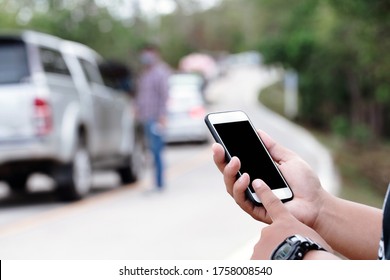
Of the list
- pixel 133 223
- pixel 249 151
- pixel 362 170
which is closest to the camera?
pixel 249 151

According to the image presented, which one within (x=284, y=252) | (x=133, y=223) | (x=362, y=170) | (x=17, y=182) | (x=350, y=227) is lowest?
(x=362, y=170)

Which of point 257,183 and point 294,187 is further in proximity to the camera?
point 294,187

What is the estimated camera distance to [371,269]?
2246 mm

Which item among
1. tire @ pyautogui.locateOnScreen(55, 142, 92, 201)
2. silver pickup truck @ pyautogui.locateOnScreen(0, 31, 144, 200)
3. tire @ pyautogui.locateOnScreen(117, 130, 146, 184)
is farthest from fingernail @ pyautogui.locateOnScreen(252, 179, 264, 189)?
tire @ pyautogui.locateOnScreen(117, 130, 146, 184)

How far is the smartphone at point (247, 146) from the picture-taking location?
2.63 metres

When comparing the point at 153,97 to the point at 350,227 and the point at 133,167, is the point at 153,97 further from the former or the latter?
the point at 350,227

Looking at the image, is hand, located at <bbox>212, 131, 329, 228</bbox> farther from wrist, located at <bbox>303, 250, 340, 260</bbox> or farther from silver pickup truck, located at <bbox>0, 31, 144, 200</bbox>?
silver pickup truck, located at <bbox>0, 31, 144, 200</bbox>

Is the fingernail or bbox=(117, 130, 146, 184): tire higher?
the fingernail

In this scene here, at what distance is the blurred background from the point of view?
10.1 metres

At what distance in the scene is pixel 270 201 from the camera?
2463 millimetres

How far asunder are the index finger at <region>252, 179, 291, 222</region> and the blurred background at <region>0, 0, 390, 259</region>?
567cm

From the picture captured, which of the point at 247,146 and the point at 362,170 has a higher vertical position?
the point at 247,146

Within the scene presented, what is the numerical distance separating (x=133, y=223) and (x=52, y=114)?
1.90m

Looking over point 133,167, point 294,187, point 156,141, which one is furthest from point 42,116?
point 294,187
